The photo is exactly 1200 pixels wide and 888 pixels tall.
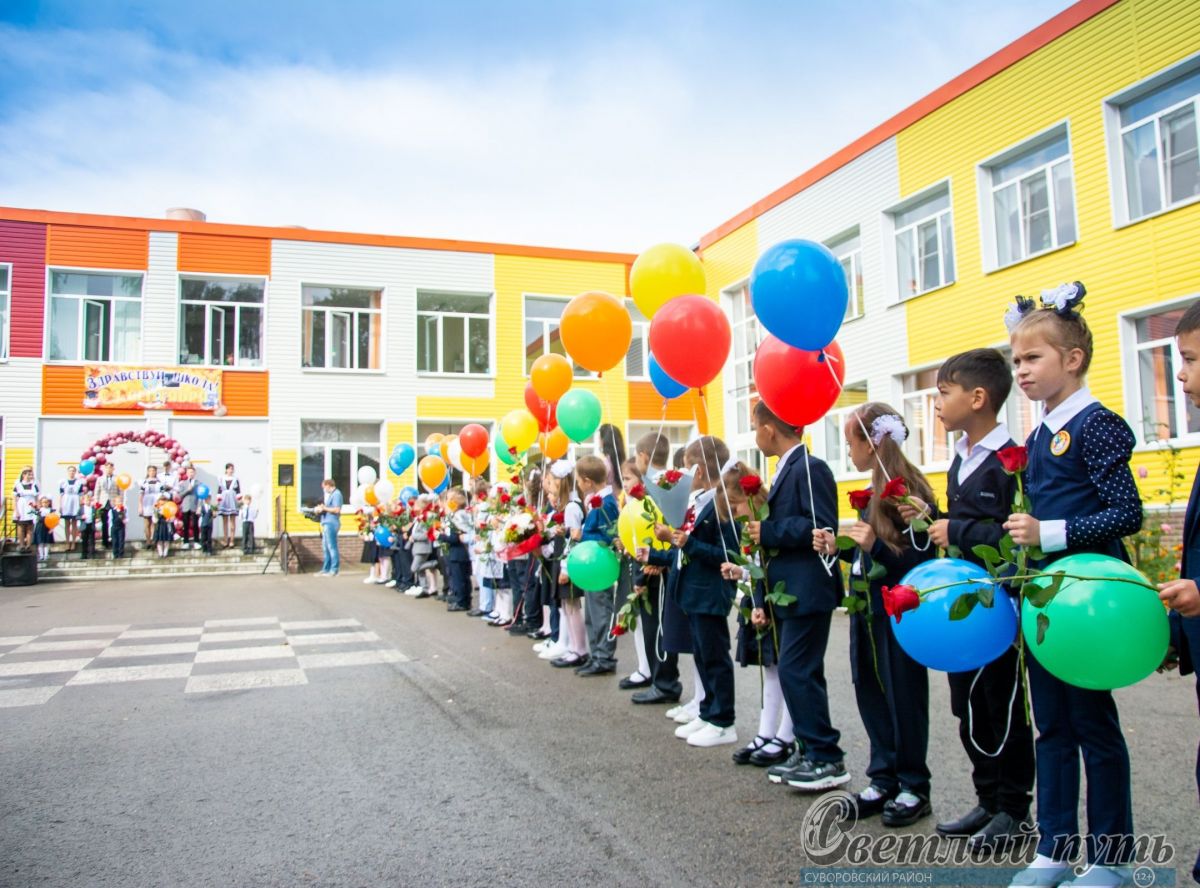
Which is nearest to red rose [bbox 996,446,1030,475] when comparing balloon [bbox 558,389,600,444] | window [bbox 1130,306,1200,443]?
balloon [bbox 558,389,600,444]

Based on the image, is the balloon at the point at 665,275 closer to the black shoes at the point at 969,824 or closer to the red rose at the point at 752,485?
the red rose at the point at 752,485

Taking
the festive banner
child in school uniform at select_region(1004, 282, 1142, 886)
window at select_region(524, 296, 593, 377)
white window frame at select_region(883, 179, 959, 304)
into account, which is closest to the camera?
child in school uniform at select_region(1004, 282, 1142, 886)

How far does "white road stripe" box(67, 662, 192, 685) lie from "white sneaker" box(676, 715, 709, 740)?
4709 millimetres

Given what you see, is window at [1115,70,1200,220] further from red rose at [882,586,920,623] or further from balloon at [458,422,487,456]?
red rose at [882,586,920,623]

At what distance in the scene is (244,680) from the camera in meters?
7.49

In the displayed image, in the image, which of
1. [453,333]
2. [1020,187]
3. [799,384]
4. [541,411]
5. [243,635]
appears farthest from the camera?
[453,333]

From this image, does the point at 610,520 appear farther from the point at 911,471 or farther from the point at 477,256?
the point at 477,256

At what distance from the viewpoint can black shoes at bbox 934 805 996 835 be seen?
368cm

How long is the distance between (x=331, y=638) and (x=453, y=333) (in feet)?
57.8

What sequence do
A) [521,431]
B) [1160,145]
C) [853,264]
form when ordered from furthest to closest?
[853,264], [1160,145], [521,431]

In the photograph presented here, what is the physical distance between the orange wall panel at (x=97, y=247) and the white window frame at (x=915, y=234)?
19.0 m

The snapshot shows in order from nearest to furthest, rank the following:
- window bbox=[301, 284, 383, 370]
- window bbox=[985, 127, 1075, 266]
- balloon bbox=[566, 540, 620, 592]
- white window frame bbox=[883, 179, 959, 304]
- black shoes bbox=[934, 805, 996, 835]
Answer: black shoes bbox=[934, 805, 996, 835] → balloon bbox=[566, 540, 620, 592] → window bbox=[985, 127, 1075, 266] → white window frame bbox=[883, 179, 959, 304] → window bbox=[301, 284, 383, 370]

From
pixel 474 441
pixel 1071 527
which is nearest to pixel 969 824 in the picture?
pixel 1071 527

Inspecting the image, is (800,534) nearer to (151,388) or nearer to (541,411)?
(541,411)
